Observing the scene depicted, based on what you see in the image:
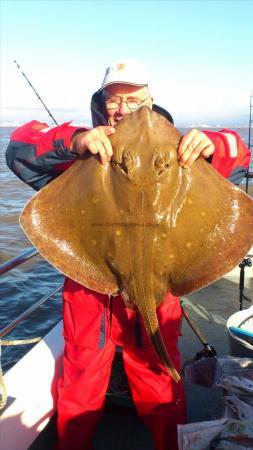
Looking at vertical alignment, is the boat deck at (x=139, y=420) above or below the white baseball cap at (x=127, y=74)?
below

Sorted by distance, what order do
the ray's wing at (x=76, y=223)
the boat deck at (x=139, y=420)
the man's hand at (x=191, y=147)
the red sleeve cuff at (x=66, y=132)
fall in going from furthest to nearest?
the boat deck at (x=139, y=420) < the red sleeve cuff at (x=66, y=132) < the ray's wing at (x=76, y=223) < the man's hand at (x=191, y=147)

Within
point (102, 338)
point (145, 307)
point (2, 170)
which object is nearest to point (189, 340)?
point (102, 338)

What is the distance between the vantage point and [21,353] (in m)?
7.23

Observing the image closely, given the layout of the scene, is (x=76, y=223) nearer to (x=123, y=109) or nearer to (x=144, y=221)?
(x=144, y=221)

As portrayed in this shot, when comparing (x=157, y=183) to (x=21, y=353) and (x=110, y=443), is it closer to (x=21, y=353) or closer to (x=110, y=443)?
(x=110, y=443)

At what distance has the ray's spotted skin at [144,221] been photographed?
2.24 meters

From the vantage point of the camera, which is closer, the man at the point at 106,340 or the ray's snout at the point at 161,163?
the ray's snout at the point at 161,163

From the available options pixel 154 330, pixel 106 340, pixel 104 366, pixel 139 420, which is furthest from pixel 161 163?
pixel 139 420

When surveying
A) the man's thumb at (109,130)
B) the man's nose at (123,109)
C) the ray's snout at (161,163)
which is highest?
the man's nose at (123,109)

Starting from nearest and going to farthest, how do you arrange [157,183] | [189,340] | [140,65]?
[157,183] < [140,65] < [189,340]

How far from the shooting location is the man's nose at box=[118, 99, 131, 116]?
2.83m

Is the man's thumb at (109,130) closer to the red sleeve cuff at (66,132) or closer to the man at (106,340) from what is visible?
the red sleeve cuff at (66,132)

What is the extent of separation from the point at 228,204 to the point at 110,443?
89.5 inches

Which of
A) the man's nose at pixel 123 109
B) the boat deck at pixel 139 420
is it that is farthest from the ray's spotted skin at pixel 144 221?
the boat deck at pixel 139 420
